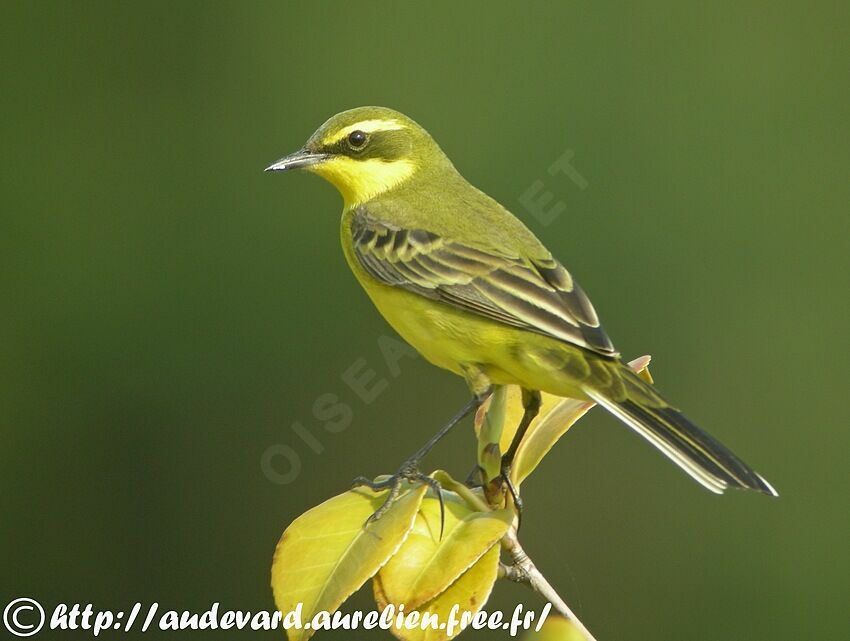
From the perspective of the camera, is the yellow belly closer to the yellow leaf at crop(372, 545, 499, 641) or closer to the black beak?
the black beak

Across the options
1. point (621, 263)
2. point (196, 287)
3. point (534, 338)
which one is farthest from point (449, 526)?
point (196, 287)

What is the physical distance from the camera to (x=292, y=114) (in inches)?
413

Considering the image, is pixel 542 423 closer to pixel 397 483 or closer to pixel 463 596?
pixel 397 483

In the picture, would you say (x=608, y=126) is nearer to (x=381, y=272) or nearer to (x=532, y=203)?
(x=532, y=203)

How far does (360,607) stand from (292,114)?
434 centimetres

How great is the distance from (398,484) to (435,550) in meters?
0.37

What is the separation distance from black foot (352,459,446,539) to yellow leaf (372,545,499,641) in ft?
0.64

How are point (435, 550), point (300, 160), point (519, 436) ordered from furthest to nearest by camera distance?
point (300, 160)
point (519, 436)
point (435, 550)

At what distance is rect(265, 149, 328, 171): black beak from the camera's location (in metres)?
5.30

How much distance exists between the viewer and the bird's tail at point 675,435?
12.5ft

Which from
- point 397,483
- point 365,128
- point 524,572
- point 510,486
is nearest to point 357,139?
point 365,128

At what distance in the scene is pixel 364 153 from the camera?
5.47m

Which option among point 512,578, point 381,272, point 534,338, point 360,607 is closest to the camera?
point 512,578

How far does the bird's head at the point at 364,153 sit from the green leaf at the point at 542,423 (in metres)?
1.32
